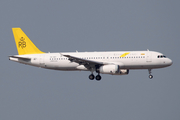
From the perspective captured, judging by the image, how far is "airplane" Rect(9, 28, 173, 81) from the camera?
59531 mm

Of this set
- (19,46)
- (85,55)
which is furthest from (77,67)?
(19,46)

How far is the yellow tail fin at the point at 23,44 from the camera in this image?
213 ft

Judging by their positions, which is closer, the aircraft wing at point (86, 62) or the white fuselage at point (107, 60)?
the aircraft wing at point (86, 62)

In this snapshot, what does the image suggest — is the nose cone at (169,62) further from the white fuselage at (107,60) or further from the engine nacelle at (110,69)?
the engine nacelle at (110,69)

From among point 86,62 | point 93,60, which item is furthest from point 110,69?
point 86,62

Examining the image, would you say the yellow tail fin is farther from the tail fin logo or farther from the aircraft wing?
the aircraft wing

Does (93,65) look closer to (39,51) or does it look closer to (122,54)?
(122,54)

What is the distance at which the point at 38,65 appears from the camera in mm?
63375

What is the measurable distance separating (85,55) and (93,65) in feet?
8.53

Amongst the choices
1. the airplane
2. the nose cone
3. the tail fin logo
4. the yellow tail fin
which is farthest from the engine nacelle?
the tail fin logo

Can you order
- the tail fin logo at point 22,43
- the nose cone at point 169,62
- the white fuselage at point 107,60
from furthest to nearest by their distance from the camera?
the tail fin logo at point 22,43 → the nose cone at point 169,62 → the white fuselage at point 107,60

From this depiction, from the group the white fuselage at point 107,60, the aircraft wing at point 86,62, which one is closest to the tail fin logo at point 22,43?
the white fuselage at point 107,60

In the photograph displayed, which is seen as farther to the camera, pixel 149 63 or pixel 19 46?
pixel 19 46

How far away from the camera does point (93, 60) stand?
61.3 m
